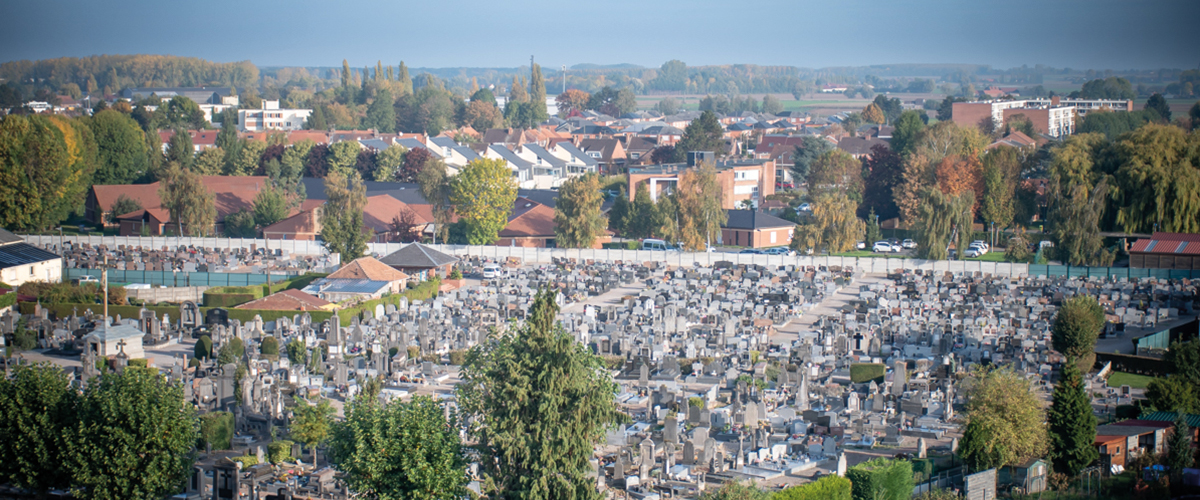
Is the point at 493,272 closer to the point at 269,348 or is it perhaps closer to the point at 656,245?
the point at 656,245

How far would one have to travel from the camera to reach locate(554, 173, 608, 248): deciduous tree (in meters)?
39.7

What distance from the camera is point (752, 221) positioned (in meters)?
43.8

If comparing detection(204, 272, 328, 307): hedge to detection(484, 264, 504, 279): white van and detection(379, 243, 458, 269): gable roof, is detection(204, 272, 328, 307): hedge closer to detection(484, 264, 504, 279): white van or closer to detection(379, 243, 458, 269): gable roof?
detection(379, 243, 458, 269): gable roof

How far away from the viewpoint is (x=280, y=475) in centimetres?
1546

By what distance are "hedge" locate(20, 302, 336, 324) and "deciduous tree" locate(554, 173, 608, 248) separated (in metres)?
14.6

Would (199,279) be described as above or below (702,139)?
below

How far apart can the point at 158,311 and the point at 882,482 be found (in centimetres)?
1988

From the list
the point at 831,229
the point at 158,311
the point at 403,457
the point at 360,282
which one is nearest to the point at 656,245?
the point at 831,229

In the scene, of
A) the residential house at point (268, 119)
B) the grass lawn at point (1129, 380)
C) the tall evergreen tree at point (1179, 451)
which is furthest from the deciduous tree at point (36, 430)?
the residential house at point (268, 119)

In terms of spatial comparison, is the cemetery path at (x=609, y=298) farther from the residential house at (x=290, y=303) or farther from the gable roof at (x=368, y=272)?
the residential house at (x=290, y=303)

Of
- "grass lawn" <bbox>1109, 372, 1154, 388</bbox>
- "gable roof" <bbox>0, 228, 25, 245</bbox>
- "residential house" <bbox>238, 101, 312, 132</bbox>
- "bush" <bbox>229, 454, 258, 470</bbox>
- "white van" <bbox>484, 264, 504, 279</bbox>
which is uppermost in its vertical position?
"residential house" <bbox>238, 101, 312, 132</bbox>

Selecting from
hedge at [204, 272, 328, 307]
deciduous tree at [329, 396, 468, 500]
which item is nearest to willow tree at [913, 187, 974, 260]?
hedge at [204, 272, 328, 307]

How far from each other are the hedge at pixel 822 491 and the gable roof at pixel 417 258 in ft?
72.3

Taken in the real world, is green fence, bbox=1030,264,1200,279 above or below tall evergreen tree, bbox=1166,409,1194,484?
above
